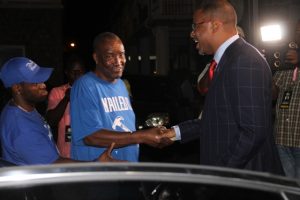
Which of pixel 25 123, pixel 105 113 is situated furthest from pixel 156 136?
pixel 25 123

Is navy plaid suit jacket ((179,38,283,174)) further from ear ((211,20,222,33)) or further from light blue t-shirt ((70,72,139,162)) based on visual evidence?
light blue t-shirt ((70,72,139,162))

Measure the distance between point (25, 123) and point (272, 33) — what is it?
744cm

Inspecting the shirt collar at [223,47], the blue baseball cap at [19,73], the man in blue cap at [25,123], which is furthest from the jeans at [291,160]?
the blue baseball cap at [19,73]

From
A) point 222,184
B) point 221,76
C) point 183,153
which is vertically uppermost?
point 221,76

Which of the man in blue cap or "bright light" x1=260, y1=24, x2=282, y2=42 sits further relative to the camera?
"bright light" x1=260, y1=24, x2=282, y2=42

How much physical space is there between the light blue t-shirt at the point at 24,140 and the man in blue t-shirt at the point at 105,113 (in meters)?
0.43

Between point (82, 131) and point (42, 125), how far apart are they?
39 centimetres

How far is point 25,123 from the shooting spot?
3.51 m

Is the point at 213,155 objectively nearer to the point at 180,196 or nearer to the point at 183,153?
the point at 180,196

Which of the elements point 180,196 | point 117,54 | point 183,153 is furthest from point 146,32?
point 180,196

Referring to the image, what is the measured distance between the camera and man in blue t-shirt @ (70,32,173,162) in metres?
3.93

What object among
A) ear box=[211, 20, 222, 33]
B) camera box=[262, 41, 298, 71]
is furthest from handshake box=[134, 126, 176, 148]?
camera box=[262, 41, 298, 71]

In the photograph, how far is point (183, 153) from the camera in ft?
27.4

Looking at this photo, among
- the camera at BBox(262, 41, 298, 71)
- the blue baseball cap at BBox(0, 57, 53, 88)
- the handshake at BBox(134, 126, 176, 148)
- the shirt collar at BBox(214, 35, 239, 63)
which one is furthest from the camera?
the camera at BBox(262, 41, 298, 71)
